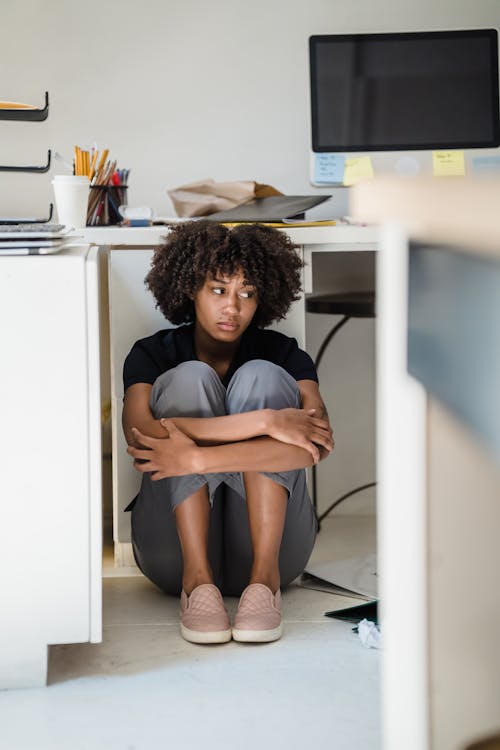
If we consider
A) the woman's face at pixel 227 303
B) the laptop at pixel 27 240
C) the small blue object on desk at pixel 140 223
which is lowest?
the woman's face at pixel 227 303

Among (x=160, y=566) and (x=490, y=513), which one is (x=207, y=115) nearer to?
(x=160, y=566)

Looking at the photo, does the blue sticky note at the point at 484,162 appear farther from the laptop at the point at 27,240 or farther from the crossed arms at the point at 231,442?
the laptop at the point at 27,240

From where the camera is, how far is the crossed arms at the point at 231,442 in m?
1.79

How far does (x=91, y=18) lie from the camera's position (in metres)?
2.59

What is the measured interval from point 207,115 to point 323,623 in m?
1.36

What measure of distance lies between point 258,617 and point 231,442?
303mm

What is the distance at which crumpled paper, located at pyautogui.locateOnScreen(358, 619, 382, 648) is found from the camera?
1.76 metres

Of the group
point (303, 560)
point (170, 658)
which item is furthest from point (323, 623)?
point (170, 658)

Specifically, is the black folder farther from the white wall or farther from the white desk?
the white desk

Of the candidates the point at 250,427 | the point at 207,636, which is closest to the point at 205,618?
the point at 207,636

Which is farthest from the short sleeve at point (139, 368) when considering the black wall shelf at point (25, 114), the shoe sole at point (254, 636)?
the black wall shelf at point (25, 114)

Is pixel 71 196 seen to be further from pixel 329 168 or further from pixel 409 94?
pixel 409 94

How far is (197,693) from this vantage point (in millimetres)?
1580

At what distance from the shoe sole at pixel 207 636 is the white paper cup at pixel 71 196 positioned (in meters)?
0.84
